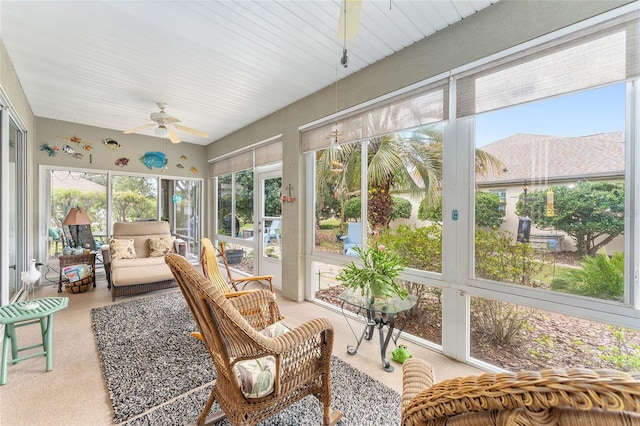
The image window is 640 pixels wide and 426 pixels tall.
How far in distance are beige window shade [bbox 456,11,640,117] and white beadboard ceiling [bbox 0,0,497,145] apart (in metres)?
0.52

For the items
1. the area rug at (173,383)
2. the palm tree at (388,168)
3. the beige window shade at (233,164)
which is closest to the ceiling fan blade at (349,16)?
the palm tree at (388,168)

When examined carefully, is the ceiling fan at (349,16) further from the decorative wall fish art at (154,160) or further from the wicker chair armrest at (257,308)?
the decorative wall fish art at (154,160)

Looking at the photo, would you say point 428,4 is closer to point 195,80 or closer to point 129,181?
point 195,80

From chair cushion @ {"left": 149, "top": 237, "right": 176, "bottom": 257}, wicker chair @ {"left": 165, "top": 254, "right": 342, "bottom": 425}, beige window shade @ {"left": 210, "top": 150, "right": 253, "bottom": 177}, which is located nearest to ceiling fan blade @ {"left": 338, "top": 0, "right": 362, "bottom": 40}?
wicker chair @ {"left": 165, "top": 254, "right": 342, "bottom": 425}

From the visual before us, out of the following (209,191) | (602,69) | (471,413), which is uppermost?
(602,69)

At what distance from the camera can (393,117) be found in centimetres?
251

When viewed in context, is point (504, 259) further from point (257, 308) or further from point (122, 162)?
point (122, 162)

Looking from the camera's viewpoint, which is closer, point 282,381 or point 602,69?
point 282,381

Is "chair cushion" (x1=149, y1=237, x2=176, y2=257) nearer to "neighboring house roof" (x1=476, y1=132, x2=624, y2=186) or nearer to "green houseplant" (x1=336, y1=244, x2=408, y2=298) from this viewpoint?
"green houseplant" (x1=336, y1=244, x2=408, y2=298)

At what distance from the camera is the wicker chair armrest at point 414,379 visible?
35.2 inches

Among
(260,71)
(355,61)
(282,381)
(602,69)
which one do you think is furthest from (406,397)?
(260,71)

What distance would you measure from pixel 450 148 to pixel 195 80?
287 cm

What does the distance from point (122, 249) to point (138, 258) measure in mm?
272

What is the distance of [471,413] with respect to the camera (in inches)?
20.2
